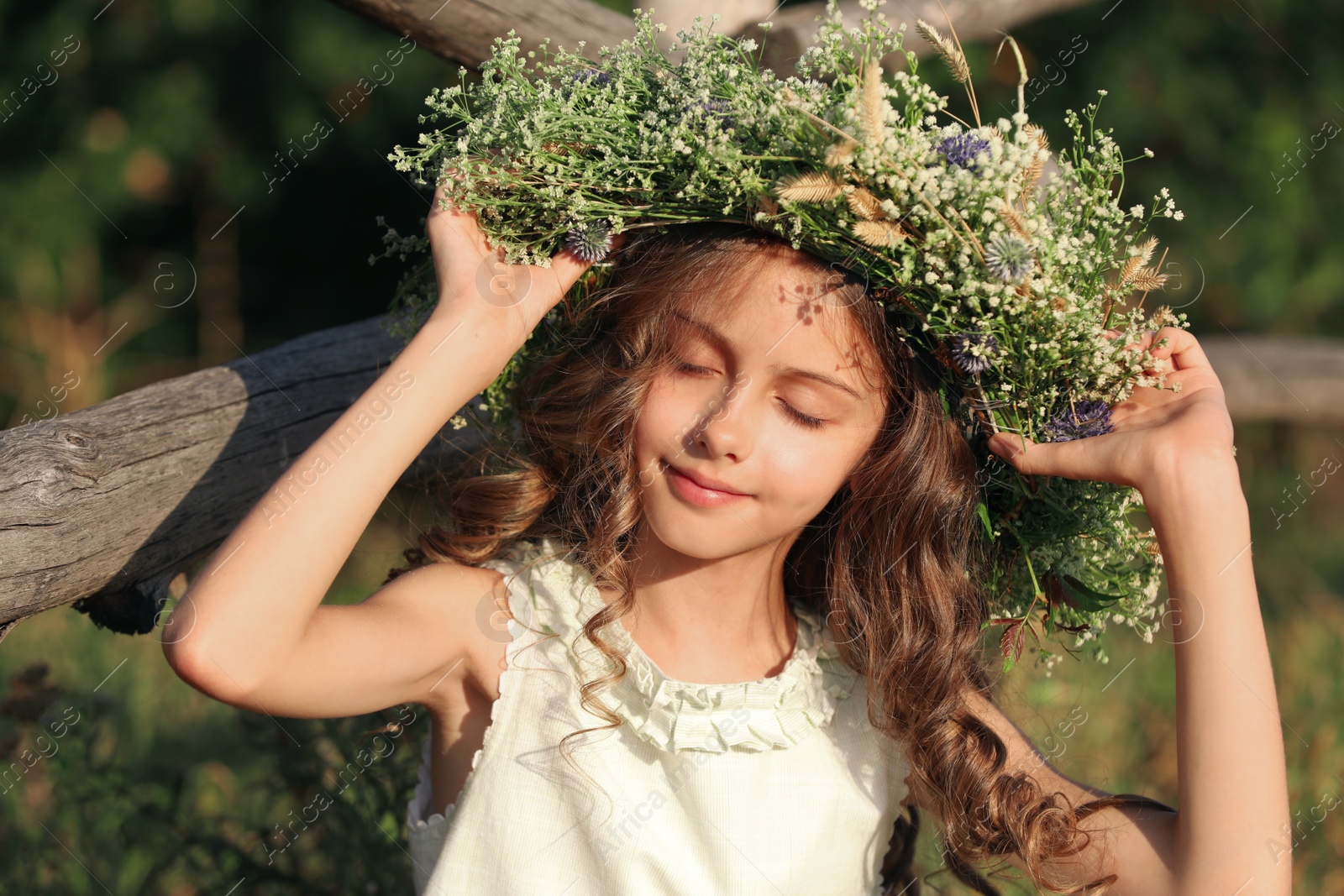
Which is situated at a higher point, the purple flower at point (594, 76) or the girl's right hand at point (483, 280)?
the purple flower at point (594, 76)

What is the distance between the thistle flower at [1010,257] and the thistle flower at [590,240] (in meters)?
0.69

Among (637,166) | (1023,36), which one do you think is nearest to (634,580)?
(637,166)

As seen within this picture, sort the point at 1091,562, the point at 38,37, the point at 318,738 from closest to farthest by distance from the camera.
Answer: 1. the point at 1091,562
2. the point at 318,738
3. the point at 38,37

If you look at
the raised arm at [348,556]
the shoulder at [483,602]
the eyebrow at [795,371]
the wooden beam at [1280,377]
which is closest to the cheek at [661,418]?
the eyebrow at [795,371]

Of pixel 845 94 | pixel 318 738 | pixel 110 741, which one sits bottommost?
pixel 110 741

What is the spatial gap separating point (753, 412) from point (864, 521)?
1.57 feet

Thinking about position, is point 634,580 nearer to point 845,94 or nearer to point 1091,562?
point 1091,562

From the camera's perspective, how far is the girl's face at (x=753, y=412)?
1.96m

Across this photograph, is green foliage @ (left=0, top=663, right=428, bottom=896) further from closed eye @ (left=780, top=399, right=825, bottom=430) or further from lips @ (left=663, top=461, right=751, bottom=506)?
closed eye @ (left=780, top=399, right=825, bottom=430)

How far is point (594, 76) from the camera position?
1.98m

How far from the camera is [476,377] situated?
1.95m

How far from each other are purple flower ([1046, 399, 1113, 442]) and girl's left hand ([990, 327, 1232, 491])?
13 millimetres

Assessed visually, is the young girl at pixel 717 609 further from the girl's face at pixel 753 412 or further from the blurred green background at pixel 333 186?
the blurred green background at pixel 333 186

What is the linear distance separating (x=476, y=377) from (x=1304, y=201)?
7099 mm
